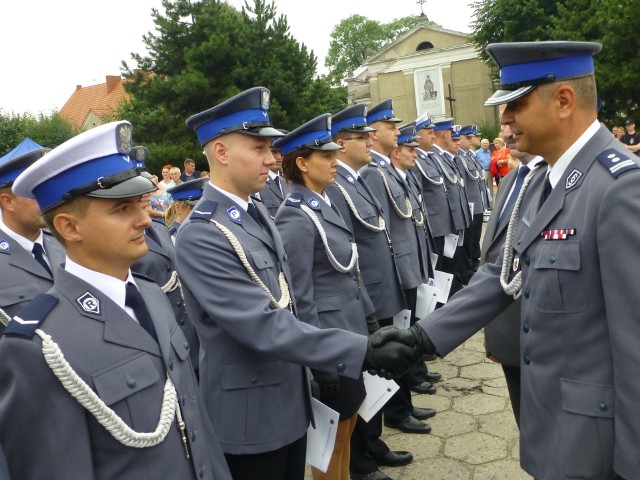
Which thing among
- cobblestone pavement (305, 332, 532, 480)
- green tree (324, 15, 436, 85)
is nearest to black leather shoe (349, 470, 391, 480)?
cobblestone pavement (305, 332, 532, 480)

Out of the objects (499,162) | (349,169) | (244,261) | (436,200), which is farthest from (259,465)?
(499,162)

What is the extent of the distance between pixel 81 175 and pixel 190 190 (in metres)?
3.12

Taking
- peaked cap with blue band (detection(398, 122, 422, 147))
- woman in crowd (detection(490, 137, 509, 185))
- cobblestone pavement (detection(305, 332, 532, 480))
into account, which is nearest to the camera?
cobblestone pavement (detection(305, 332, 532, 480))

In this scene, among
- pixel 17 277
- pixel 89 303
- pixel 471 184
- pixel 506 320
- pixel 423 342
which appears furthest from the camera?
pixel 471 184

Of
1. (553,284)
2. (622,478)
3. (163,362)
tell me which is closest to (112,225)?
(163,362)

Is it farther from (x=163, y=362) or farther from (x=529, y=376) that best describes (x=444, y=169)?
(x=163, y=362)

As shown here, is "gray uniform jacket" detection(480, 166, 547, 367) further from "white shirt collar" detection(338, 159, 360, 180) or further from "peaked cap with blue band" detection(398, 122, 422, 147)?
"peaked cap with blue band" detection(398, 122, 422, 147)

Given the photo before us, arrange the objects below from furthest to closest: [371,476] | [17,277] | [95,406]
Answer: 1. [371,476]
2. [17,277]
3. [95,406]

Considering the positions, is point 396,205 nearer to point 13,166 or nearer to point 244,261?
point 244,261

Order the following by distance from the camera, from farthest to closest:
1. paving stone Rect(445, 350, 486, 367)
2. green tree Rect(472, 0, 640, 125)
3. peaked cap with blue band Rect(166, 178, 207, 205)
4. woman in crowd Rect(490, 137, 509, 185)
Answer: green tree Rect(472, 0, 640, 125)
woman in crowd Rect(490, 137, 509, 185)
paving stone Rect(445, 350, 486, 367)
peaked cap with blue band Rect(166, 178, 207, 205)

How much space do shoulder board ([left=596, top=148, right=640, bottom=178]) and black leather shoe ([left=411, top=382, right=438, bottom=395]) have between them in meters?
3.46

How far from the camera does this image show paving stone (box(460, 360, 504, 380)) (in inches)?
210

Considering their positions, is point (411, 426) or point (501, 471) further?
point (411, 426)

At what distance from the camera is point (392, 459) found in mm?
3912
